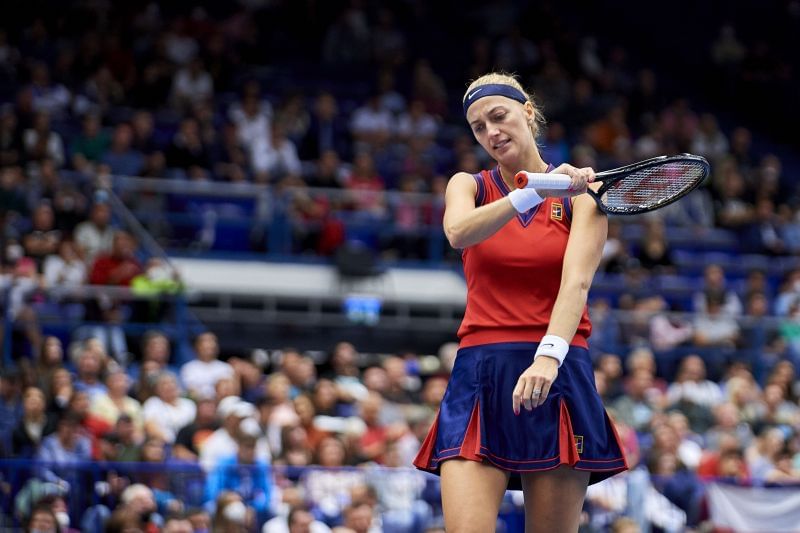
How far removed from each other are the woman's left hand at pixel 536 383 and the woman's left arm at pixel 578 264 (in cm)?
13

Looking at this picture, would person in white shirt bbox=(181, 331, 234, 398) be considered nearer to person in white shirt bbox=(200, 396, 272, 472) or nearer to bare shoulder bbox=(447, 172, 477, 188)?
person in white shirt bbox=(200, 396, 272, 472)

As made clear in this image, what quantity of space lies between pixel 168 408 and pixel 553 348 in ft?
24.2

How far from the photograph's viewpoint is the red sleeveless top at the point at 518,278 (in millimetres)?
5031

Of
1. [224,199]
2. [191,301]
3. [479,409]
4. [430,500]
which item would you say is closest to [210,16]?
[224,199]

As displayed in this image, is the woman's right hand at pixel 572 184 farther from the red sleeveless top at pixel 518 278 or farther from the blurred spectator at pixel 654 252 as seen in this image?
the blurred spectator at pixel 654 252

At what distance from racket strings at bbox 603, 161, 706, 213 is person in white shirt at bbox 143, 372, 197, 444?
6.99 metres

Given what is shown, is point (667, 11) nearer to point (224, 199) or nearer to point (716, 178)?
point (716, 178)

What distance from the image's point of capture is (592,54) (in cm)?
2370

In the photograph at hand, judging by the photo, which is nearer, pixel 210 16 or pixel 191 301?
pixel 191 301

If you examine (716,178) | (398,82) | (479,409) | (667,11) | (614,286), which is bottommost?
(479,409)

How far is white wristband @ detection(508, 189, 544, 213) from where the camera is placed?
473 centimetres

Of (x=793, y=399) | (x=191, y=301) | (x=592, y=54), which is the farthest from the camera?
(x=592, y=54)

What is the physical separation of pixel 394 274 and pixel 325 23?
6436mm

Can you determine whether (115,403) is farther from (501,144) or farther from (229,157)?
(501,144)
